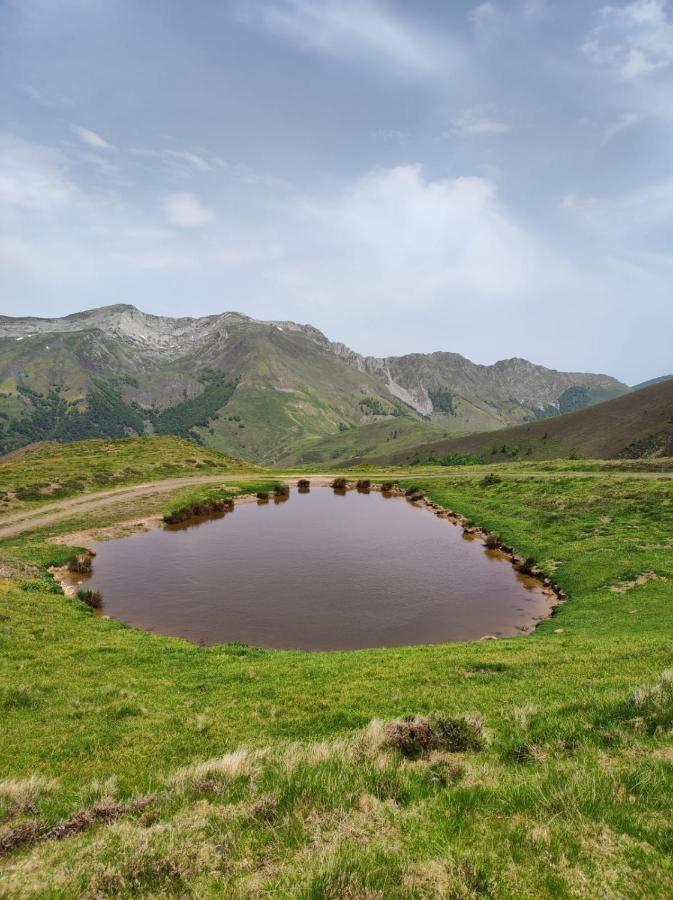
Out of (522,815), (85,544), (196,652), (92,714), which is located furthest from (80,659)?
(85,544)

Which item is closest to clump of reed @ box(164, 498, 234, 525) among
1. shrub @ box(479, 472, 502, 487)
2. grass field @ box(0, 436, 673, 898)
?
grass field @ box(0, 436, 673, 898)

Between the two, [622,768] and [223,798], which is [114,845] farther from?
[622,768]

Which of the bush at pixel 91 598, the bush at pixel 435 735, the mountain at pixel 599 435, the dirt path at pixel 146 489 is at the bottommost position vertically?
the bush at pixel 91 598

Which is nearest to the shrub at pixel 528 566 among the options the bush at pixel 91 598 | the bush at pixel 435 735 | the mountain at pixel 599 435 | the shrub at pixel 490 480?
the bush at pixel 435 735

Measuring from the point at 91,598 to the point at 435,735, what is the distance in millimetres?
28147

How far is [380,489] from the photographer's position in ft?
273

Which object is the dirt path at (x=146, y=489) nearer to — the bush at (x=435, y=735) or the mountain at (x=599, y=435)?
the bush at (x=435, y=735)

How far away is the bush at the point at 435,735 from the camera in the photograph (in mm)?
10672

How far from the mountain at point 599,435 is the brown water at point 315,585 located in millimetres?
106037

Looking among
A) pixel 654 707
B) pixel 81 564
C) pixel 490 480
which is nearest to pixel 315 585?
pixel 81 564

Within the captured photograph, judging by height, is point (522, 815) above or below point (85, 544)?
above

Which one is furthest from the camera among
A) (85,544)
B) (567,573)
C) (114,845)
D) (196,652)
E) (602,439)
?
(602,439)

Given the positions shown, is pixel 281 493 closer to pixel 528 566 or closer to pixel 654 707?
pixel 528 566

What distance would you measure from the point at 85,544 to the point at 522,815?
4819 centimetres
